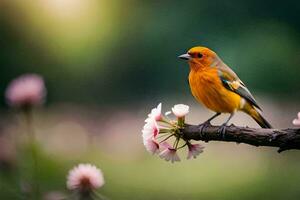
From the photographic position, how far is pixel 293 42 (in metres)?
12.8

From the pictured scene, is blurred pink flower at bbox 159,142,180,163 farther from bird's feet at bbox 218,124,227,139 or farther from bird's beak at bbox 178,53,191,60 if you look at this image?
bird's beak at bbox 178,53,191,60

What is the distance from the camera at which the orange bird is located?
2002mm

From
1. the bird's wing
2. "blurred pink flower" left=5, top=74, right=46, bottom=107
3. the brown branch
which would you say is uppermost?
"blurred pink flower" left=5, top=74, right=46, bottom=107

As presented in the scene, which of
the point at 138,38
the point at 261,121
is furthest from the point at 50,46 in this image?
the point at 261,121

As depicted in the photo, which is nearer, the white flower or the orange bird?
the white flower

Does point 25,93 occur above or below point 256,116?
above

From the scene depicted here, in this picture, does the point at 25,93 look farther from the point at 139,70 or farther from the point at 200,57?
the point at 139,70

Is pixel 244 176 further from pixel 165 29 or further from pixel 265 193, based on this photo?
pixel 165 29

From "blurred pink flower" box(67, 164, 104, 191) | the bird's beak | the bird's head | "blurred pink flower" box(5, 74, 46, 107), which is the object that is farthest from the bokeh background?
"blurred pink flower" box(67, 164, 104, 191)

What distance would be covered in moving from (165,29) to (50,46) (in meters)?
1.58

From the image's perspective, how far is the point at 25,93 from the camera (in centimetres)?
216

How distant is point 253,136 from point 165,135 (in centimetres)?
16

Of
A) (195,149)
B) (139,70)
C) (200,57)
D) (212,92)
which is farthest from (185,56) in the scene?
(139,70)

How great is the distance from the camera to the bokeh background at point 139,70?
8055 millimetres
